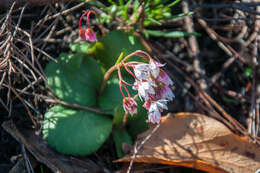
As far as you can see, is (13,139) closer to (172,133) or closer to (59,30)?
(59,30)

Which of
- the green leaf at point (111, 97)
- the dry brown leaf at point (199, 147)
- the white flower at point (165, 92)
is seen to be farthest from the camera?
the green leaf at point (111, 97)

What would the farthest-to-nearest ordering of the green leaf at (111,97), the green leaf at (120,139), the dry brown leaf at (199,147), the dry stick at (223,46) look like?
the dry stick at (223,46), the green leaf at (111,97), the green leaf at (120,139), the dry brown leaf at (199,147)

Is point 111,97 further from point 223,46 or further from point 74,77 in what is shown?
point 223,46

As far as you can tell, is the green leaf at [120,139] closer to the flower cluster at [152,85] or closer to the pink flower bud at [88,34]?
the flower cluster at [152,85]

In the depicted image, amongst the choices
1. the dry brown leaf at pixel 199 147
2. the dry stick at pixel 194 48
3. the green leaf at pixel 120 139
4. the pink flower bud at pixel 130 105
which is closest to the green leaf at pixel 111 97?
the green leaf at pixel 120 139

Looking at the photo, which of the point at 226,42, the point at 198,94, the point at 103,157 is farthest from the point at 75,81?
the point at 226,42
